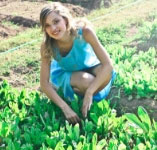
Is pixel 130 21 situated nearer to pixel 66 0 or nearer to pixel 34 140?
pixel 66 0

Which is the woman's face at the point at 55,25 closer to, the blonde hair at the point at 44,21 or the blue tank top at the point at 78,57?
the blonde hair at the point at 44,21

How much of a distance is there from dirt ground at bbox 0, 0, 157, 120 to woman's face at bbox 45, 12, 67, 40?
2.90 feet

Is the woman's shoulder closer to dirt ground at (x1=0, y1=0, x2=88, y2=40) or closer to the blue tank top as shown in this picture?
the blue tank top

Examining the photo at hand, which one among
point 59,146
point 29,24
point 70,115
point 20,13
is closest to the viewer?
point 59,146

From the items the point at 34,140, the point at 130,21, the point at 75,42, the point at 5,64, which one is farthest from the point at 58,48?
the point at 130,21

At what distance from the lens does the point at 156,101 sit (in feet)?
12.5

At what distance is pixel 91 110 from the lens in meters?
3.60

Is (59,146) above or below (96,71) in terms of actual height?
below

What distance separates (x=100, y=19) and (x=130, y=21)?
0.68 metres

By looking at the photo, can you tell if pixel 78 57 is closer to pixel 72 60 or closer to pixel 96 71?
pixel 72 60

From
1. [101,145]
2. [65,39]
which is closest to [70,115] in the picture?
[101,145]

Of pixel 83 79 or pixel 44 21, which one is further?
pixel 83 79

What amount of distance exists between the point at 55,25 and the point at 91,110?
0.82 metres

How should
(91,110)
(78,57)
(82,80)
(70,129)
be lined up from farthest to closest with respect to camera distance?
(78,57) → (82,80) → (91,110) → (70,129)
